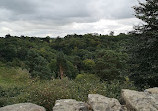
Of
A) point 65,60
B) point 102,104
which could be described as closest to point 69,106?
point 102,104

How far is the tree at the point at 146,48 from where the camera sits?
9152mm

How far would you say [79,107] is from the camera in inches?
202

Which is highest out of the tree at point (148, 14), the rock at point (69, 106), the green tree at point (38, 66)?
the tree at point (148, 14)

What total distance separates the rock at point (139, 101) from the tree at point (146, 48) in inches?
152

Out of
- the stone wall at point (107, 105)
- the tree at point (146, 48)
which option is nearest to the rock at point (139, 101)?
the stone wall at point (107, 105)

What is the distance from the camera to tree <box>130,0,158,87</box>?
9.15 meters

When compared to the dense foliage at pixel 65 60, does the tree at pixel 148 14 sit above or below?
above

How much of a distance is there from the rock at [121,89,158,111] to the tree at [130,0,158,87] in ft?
12.7

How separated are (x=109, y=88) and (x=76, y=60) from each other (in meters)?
58.3

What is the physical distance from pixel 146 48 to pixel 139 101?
5280mm

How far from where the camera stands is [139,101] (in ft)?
16.3

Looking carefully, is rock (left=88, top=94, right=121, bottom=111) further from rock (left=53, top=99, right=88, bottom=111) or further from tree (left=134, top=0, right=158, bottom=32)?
tree (left=134, top=0, right=158, bottom=32)

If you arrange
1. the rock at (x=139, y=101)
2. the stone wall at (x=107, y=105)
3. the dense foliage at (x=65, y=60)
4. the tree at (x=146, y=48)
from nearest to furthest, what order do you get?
the rock at (x=139, y=101) < the stone wall at (x=107, y=105) < the tree at (x=146, y=48) < the dense foliage at (x=65, y=60)

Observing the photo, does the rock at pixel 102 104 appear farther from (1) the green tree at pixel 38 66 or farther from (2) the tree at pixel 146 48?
(1) the green tree at pixel 38 66
